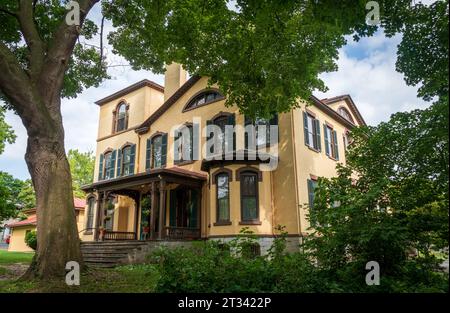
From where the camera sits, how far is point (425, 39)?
5.86 m

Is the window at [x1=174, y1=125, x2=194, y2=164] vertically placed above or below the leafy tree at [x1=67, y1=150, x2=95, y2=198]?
below

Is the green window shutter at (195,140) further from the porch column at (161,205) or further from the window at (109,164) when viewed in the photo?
the window at (109,164)

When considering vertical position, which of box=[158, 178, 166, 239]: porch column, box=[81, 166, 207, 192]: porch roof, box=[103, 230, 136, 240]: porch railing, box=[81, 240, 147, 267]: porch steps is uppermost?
box=[81, 166, 207, 192]: porch roof

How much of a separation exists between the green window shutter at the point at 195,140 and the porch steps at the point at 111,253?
18.7 ft

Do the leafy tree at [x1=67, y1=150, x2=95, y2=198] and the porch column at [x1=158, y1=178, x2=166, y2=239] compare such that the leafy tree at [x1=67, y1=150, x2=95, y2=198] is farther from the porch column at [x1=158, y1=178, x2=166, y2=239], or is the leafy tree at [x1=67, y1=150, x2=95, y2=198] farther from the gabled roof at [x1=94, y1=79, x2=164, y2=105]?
the porch column at [x1=158, y1=178, x2=166, y2=239]

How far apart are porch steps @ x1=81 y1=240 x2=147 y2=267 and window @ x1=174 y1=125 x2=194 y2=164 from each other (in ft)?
19.3

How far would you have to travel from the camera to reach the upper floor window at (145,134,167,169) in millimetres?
20312

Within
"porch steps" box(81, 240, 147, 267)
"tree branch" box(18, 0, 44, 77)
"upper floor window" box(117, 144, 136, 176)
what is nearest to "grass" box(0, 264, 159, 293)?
"porch steps" box(81, 240, 147, 267)

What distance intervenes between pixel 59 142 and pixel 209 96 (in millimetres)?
11367

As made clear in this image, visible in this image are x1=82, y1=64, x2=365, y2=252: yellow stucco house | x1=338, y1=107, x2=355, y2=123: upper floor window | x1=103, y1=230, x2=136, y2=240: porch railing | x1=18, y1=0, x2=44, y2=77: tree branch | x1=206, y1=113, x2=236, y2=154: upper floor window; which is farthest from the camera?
x1=338, y1=107, x2=355, y2=123: upper floor window

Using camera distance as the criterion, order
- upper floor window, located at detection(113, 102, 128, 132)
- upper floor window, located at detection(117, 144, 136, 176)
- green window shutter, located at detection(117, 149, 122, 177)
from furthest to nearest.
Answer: upper floor window, located at detection(113, 102, 128, 132)
green window shutter, located at detection(117, 149, 122, 177)
upper floor window, located at detection(117, 144, 136, 176)

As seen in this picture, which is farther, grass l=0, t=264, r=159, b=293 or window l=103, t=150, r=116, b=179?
window l=103, t=150, r=116, b=179

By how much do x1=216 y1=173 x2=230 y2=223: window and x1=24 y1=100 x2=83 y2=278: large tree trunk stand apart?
7.99m
